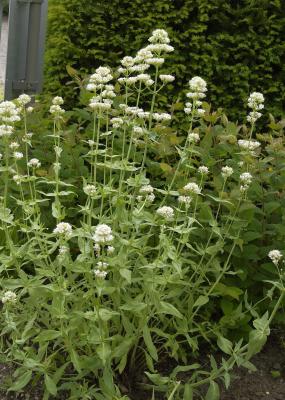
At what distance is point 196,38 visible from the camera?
15.0ft

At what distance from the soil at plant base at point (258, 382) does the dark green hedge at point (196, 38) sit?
215 centimetres

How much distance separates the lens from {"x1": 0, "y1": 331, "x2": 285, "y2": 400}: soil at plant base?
107 inches

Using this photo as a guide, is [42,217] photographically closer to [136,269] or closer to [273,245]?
[136,269]

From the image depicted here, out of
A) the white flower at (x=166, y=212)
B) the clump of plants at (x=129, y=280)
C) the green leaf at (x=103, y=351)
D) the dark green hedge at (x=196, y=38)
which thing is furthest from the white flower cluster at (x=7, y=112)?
the dark green hedge at (x=196, y=38)

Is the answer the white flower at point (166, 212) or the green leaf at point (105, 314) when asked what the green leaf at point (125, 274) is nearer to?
the green leaf at point (105, 314)

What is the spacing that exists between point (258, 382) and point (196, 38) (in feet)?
8.32

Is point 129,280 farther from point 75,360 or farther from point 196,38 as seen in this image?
point 196,38

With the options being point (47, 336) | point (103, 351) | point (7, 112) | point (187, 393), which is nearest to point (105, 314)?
point (103, 351)

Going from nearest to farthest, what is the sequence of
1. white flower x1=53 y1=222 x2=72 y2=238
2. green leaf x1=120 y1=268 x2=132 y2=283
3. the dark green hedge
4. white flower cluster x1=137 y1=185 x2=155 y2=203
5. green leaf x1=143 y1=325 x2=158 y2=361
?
white flower x1=53 y1=222 x2=72 y2=238
green leaf x1=120 y1=268 x2=132 y2=283
green leaf x1=143 y1=325 x2=158 y2=361
white flower cluster x1=137 y1=185 x2=155 y2=203
the dark green hedge

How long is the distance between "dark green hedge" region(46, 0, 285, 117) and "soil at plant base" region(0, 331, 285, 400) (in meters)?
2.15

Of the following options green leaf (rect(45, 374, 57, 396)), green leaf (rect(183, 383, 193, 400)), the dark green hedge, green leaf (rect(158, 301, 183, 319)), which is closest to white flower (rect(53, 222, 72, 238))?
green leaf (rect(158, 301, 183, 319))

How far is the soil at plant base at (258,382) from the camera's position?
2.72 metres

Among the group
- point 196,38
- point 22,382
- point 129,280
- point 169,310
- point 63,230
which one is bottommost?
point 22,382

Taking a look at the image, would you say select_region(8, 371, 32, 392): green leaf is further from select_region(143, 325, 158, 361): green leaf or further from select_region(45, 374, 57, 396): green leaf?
select_region(143, 325, 158, 361): green leaf
